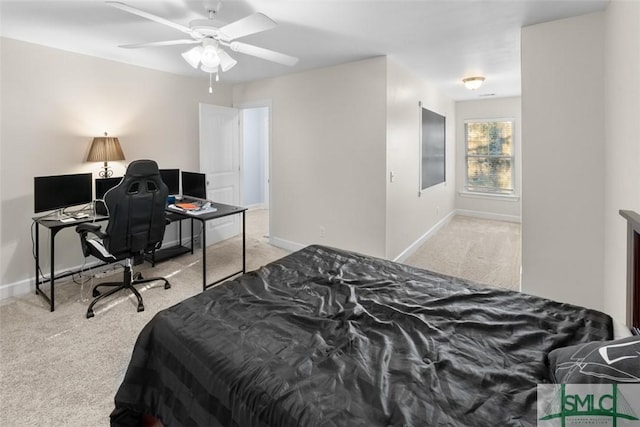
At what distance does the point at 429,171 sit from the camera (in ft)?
17.9

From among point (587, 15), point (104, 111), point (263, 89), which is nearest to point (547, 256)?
point (587, 15)

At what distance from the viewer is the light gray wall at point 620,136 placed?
1.85 metres

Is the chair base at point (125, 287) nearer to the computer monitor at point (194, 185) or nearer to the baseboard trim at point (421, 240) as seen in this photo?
the computer monitor at point (194, 185)

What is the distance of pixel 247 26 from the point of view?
6.86 ft

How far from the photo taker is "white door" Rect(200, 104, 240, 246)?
4.85 meters

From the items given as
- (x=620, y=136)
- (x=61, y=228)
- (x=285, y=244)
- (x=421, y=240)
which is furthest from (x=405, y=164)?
(x=61, y=228)

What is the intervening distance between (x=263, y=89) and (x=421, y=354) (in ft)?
14.8

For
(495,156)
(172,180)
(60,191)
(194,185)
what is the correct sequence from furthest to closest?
(495,156) < (172,180) < (194,185) < (60,191)

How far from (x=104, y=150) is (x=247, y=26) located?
96.8 inches

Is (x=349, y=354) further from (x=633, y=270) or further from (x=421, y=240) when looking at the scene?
(x=421, y=240)

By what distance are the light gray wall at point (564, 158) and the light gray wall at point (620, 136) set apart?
0.10 m

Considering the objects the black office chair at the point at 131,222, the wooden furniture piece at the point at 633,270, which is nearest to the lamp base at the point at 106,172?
the black office chair at the point at 131,222

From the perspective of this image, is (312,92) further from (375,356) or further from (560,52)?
(375,356)

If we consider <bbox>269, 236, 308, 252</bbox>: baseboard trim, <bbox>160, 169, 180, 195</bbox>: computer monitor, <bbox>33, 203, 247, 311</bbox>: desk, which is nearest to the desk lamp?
<bbox>160, 169, 180, 195</bbox>: computer monitor
